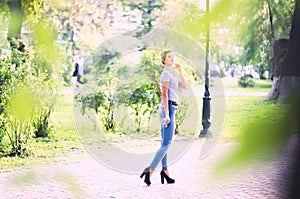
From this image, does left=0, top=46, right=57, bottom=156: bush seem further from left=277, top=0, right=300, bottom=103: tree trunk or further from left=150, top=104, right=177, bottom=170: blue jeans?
left=277, top=0, right=300, bottom=103: tree trunk

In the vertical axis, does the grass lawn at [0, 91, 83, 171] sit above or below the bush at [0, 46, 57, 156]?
below

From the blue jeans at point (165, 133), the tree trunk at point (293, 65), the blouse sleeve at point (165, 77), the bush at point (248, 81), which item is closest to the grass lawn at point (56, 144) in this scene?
the blue jeans at point (165, 133)

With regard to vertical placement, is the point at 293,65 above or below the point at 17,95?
above

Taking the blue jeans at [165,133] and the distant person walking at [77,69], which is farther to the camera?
the distant person walking at [77,69]

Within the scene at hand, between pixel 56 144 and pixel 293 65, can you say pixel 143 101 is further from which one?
pixel 293 65

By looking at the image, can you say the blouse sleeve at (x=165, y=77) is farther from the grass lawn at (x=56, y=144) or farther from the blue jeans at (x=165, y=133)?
the grass lawn at (x=56, y=144)

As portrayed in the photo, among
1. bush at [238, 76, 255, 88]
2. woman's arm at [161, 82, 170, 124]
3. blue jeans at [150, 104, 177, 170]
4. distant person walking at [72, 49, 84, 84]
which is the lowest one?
blue jeans at [150, 104, 177, 170]

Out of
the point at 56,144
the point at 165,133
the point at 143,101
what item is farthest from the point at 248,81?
the point at 143,101

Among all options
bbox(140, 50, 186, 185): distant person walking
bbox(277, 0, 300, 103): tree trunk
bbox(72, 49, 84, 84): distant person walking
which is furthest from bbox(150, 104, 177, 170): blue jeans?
bbox(277, 0, 300, 103): tree trunk

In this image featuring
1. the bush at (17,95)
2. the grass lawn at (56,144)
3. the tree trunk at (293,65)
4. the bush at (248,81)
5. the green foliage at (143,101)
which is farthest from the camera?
the green foliage at (143,101)

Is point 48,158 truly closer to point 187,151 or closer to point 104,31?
point 187,151

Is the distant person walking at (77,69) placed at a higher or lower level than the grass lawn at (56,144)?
higher

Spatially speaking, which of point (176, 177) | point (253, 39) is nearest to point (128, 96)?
point (176, 177)

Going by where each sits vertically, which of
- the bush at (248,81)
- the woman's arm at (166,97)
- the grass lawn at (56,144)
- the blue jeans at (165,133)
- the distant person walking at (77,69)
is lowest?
the grass lawn at (56,144)
